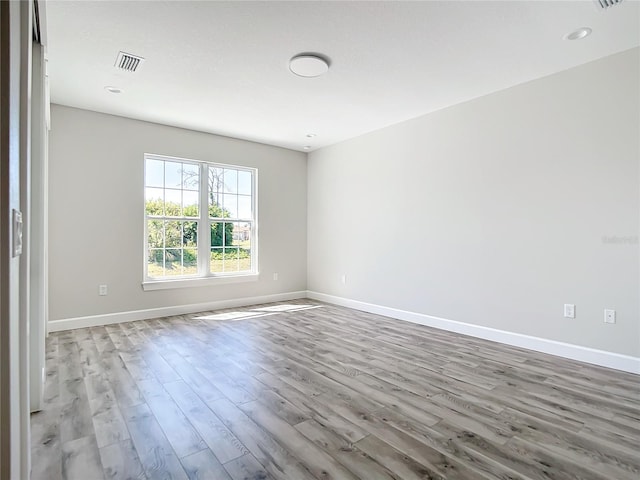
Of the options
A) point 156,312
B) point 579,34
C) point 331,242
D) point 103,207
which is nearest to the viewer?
point 579,34

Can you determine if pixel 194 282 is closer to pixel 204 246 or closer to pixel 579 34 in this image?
pixel 204 246

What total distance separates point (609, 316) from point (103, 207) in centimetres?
554

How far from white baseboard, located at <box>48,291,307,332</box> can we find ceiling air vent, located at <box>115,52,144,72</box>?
296 cm

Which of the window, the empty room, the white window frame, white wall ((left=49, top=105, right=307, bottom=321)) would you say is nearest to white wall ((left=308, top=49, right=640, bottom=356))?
the empty room

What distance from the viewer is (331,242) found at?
5922 millimetres

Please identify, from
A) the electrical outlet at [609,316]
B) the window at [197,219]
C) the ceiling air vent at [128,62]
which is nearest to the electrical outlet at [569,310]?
the electrical outlet at [609,316]

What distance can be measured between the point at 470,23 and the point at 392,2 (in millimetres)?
656

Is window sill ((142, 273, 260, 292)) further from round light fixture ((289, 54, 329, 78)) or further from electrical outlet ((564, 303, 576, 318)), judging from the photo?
electrical outlet ((564, 303, 576, 318))

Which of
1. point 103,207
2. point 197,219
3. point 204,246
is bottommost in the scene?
point 204,246

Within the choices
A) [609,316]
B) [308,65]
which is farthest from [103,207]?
[609,316]

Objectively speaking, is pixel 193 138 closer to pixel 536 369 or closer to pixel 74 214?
pixel 74 214

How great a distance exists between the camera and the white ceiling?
243cm

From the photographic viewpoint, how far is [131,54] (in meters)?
2.98

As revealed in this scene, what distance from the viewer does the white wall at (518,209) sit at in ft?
9.80
